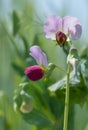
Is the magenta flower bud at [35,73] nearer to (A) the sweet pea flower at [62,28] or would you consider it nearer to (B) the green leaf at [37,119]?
(A) the sweet pea flower at [62,28]

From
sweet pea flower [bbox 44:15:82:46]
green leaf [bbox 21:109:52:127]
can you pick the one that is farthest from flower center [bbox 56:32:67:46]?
green leaf [bbox 21:109:52:127]

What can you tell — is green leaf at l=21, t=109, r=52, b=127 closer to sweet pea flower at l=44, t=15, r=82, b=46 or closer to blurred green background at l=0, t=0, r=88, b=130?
blurred green background at l=0, t=0, r=88, b=130

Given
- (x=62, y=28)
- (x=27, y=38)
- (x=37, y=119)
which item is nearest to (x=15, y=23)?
(x=27, y=38)

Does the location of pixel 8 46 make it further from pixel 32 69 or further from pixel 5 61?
pixel 32 69

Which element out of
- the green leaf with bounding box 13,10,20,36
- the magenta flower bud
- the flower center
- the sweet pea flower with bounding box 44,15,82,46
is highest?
the sweet pea flower with bounding box 44,15,82,46

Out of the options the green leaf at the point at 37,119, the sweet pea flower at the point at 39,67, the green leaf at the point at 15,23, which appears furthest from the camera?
the green leaf at the point at 15,23

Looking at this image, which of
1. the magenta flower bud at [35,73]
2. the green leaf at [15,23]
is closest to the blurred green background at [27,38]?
the green leaf at [15,23]
